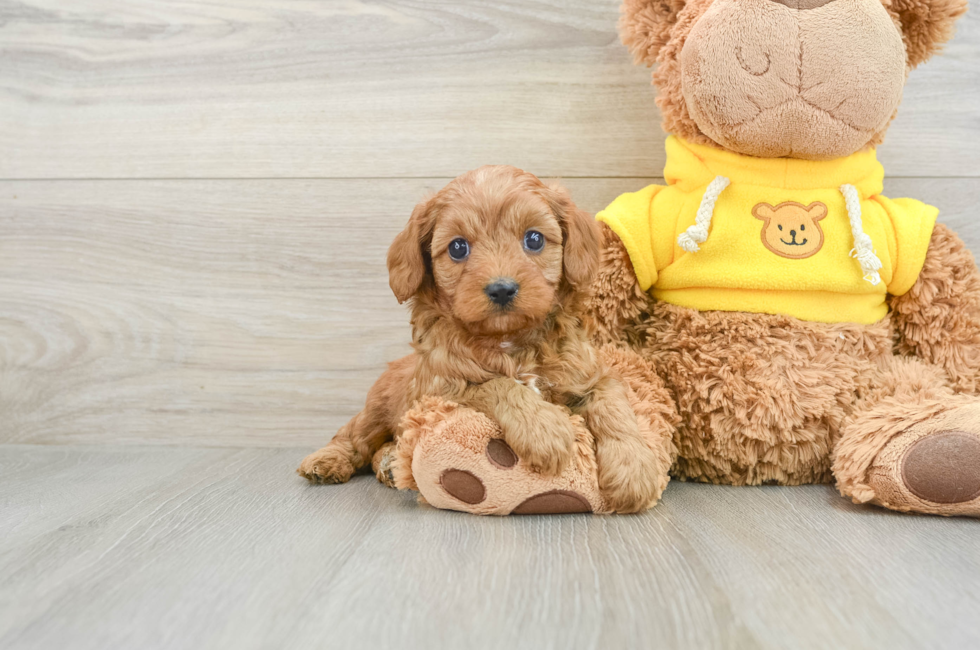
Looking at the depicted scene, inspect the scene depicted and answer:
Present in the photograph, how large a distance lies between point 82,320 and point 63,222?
238 mm

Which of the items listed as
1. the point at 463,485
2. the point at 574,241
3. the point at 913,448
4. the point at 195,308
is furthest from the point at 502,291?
the point at 195,308

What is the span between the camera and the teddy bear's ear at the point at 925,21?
126 cm

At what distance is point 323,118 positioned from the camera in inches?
65.6

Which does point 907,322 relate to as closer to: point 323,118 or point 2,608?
point 323,118

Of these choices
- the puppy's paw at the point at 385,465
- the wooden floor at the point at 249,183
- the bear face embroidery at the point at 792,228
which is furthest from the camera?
the wooden floor at the point at 249,183

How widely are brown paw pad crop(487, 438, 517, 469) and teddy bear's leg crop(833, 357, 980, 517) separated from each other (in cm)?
55

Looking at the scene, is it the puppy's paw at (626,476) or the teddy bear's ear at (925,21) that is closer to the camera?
the puppy's paw at (626,476)

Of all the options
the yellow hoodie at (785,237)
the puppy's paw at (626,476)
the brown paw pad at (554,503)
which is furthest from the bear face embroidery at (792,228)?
the brown paw pad at (554,503)

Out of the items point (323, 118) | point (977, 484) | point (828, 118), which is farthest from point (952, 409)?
point (323, 118)

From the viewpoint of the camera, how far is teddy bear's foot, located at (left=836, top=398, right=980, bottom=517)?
1.05 m

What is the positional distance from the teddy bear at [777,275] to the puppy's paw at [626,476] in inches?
0.8

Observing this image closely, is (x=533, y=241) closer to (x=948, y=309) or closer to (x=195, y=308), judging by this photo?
(x=948, y=309)

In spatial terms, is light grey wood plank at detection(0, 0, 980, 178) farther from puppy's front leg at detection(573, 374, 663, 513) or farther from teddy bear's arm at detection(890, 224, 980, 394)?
puppy's front leg at detection(573, 374, 663, 513)

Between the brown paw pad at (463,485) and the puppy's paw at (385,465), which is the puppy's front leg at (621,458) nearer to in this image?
the brown paw pad at (463,485)
